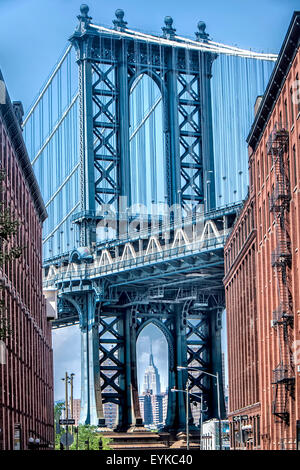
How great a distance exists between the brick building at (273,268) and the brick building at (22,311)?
47.5ft

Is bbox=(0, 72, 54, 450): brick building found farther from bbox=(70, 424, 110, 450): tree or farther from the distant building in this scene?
bbox=(70, 424, 110, 450): tree

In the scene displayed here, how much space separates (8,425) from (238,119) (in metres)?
52.6

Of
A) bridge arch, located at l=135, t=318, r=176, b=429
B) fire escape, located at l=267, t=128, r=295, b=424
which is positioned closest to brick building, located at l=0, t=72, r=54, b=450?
fire escape, located at l=267, t=128, r=295, b=424

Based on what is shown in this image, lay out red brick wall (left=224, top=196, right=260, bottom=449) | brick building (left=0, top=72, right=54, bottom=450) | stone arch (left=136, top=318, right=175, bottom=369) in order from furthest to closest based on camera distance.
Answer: stone arch (left=136, top=318, right=175, bottom=369)
red brick wall (left=224, top=196, right=260, bottom=449)
brick building (left=0, top=72, right=54, bottom=450)

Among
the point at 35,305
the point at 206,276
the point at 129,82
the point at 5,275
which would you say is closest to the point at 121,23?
the point at 129,82

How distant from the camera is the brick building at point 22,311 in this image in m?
57.8

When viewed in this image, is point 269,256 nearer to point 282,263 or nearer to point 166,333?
point 282,263

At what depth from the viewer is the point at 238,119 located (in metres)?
102

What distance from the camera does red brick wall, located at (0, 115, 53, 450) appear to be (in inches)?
2279

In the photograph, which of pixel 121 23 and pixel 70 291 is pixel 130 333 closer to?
pixel 70 291

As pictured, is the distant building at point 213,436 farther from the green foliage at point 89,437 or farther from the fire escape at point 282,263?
the fire escape at point 282,263

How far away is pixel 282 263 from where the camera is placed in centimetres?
5834

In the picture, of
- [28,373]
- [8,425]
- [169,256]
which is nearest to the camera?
[8,425]

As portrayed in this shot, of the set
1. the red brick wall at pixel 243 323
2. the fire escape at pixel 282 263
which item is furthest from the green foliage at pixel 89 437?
the fire escape at pixel 282 263
